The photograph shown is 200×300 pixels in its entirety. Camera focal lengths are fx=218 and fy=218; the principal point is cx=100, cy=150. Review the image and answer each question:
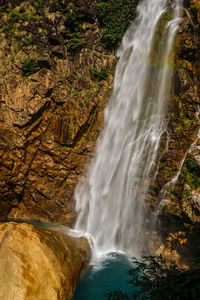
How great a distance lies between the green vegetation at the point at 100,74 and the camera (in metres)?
14.4

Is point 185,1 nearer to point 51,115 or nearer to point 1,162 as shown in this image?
point 51,115

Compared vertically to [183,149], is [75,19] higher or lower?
higher

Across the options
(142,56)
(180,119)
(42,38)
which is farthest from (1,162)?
(142,56)

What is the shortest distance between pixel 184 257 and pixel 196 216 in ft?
6.62

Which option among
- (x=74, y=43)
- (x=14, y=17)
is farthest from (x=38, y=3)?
(x=74, y=43)

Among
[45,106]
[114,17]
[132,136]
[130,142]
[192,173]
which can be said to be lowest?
[192,173]

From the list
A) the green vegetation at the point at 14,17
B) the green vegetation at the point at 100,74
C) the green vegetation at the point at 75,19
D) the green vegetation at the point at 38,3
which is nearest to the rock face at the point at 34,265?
the green vegetation at the point at 100,74

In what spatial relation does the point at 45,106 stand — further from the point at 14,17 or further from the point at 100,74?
the point at 14,17

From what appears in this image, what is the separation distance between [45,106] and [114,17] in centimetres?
835

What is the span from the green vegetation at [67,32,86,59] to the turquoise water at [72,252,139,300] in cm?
1249

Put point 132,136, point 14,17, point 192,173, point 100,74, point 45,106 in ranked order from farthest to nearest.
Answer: point 100,74
point 14,17
point 45,106
point 132,136
point 192,173

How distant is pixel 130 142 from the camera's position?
1242 centimetres

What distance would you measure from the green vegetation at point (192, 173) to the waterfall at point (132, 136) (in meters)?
1.74

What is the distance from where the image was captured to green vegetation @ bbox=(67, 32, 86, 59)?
1461 centimetres
